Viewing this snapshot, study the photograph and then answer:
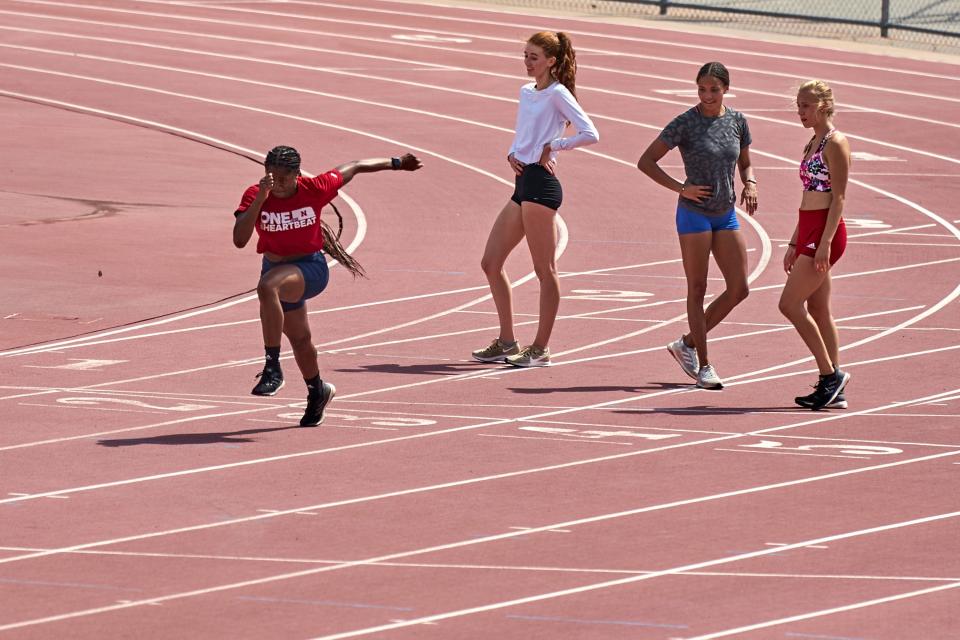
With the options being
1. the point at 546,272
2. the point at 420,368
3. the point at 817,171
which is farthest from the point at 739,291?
the point at 420,368

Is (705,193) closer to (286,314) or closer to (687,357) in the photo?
(687,357)

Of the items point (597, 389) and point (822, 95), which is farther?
point (597, 389)

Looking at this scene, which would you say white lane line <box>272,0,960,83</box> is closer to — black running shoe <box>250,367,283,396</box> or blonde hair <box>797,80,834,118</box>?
blonde hair <box>797,80,834,118</box>

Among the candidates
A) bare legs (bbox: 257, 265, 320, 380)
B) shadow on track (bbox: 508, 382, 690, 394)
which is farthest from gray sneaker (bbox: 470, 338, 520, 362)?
bare legs (bbox: 257, 265, 320, 380)

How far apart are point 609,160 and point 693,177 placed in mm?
12411

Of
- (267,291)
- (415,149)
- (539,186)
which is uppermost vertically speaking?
(539,186)

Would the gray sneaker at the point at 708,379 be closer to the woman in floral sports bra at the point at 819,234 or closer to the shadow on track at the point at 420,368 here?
the woman in floral sports bra at the point at 819,234

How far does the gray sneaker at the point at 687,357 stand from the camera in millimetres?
12836

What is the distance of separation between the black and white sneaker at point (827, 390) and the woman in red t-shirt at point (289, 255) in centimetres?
293

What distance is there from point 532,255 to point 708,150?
159 centimetres

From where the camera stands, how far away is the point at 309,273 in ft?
36.8

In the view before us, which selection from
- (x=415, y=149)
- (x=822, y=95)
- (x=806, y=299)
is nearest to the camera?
(x=822, y=95)

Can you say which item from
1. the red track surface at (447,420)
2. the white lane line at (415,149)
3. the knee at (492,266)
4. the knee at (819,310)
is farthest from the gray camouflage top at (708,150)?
the white lane line at (415,149)

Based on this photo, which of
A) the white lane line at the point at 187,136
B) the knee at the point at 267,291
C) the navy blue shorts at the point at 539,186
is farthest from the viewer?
the white lane line at the point at 187,136
